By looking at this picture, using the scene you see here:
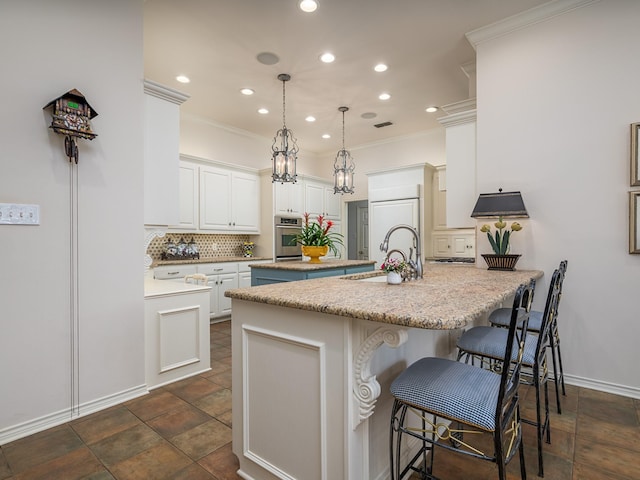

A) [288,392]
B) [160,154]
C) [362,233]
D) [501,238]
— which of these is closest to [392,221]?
[362,233]

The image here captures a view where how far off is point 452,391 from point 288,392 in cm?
66

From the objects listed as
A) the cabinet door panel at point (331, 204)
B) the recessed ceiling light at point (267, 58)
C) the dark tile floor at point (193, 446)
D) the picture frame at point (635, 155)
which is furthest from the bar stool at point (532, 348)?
the cabinet door panel at point (331, 204)

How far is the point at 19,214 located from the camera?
6.34ft

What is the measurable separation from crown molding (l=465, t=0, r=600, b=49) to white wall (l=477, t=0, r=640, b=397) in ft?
0.13

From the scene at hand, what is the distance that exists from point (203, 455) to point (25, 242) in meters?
1.60

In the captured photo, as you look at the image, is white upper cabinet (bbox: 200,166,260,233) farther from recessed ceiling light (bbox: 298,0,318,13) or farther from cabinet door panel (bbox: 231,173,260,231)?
recessed ceiling light (bbox: 298,0,318,13)

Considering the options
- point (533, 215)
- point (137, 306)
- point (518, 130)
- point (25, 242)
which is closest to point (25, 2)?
point (25, 242)

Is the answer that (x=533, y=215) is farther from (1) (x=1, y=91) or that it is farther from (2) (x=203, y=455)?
(1) (x=1, y=91)

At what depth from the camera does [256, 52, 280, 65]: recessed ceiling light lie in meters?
3.43

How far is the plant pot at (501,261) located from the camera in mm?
2781

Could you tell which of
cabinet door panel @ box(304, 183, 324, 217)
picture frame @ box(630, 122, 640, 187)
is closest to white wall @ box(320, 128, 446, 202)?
cabinet door panel @ box(304, 183, 324, 217)

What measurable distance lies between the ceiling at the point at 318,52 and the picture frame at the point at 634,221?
170 centimetres

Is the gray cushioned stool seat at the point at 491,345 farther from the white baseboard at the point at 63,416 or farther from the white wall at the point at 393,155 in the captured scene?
the white wall at the point at 393,155

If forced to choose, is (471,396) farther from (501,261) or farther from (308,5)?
(308,5)
